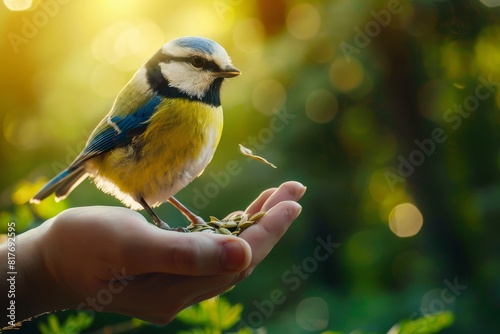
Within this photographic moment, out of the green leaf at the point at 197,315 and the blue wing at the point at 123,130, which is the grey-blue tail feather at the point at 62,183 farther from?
the green leaf at the point at 197,315

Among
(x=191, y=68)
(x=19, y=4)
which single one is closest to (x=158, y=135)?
(x=191, y=68)

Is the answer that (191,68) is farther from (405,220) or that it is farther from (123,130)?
(405,220)

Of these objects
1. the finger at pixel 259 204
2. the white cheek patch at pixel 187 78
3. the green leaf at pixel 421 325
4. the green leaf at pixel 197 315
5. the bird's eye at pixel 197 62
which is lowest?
the green leaf at pixel 197 315

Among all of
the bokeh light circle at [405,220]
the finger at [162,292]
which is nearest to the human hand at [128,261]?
the finger at [162,292]

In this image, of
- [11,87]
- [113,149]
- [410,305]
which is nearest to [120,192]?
[113,149]

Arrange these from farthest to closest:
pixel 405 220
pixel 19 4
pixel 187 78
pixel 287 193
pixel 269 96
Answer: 1. pixel 405 220
2. pixel 269 96
3. pixel 19 4
4. pixel 287 193
5. pixel 187 78

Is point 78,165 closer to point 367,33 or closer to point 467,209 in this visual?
point 367,33
